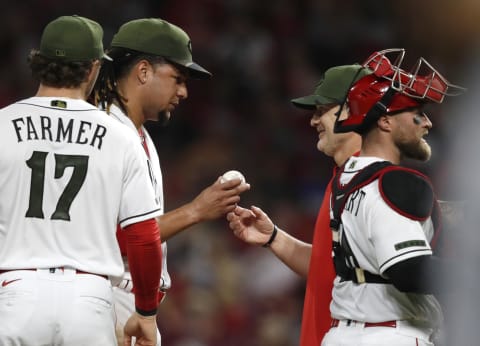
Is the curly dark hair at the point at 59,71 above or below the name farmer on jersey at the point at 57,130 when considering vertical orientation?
above

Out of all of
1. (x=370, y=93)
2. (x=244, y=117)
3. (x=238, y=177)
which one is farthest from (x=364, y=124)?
(x=244, y=117)

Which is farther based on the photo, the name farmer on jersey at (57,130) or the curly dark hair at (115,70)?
the curly dark hair at (115,70)

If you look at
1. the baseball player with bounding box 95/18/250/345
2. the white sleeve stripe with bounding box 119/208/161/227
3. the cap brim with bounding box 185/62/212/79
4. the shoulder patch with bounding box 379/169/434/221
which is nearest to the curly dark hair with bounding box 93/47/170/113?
the baseball player with bounding box 95/18/250/345

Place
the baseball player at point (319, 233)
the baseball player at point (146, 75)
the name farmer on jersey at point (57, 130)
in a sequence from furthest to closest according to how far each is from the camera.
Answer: the baseball player at point (146, 75), the baseball player at point (319, 233), the name farmer on jersey at point (57, 130)

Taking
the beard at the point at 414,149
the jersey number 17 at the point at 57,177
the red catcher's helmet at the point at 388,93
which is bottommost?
the jersey number 17 at the point at 57,177

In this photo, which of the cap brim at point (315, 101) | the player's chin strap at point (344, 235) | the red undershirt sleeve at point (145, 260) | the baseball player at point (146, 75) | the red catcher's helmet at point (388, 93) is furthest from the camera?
the cap brim at point (315, 101)

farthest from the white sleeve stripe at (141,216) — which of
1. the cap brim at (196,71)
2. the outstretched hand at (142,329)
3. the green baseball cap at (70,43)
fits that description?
the cap brim at (196,71)

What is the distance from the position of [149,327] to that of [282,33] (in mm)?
6421

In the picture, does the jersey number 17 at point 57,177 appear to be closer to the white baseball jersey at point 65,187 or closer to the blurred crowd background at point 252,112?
the white baseball jersey at point 65,187

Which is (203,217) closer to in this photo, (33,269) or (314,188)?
(33,269)

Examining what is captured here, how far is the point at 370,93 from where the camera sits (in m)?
3.46

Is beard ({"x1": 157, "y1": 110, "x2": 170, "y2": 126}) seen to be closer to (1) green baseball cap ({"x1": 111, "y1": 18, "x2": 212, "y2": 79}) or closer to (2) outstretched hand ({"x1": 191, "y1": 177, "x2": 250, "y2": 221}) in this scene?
(1) green baseball cap ({"x1": 111, "y1": 18, "x2": 212, "y2": 79})

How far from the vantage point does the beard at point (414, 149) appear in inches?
133

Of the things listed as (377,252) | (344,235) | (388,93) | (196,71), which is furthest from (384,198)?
(196,71)
